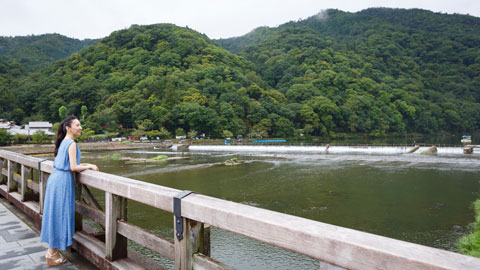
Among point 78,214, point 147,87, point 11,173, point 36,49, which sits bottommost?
point 78,214

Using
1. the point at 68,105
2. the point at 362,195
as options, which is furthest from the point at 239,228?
the point at 68,105

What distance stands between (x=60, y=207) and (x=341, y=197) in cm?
1135

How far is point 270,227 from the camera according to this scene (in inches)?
57.1

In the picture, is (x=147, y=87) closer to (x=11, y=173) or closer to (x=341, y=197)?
(x=341, y=197)

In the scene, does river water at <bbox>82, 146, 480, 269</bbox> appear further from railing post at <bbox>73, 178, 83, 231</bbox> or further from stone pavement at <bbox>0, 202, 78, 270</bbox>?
railing post at <bbox>73, 178, 83, 231</bbox>

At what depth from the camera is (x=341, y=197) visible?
1239 centimetres

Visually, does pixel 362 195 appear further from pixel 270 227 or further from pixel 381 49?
pixel 381 49

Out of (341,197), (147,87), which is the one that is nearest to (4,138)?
(147,87)

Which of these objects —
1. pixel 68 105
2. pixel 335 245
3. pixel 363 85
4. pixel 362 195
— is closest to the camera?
pixel 335 245

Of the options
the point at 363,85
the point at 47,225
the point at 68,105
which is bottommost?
the point at 47,225

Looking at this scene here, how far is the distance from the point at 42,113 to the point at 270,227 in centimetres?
6951

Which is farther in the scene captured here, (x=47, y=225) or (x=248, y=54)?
(x=248, y=54)

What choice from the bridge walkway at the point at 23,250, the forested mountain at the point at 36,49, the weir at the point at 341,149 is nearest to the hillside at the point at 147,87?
the weir at the point at 341,149

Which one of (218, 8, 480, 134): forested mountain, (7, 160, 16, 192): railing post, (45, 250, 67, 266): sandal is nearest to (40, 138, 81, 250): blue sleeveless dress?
(45, 250, 67, 266): sandal
